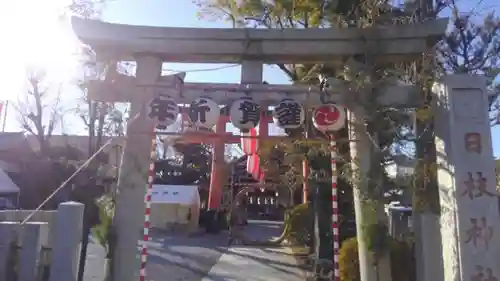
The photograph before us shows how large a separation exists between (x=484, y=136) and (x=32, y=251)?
661 centimetres

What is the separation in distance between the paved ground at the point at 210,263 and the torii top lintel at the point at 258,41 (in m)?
5.76

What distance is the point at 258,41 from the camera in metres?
7.20

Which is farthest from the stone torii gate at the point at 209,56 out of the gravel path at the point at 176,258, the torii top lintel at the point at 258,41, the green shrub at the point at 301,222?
the green shrub at the point at 301,222

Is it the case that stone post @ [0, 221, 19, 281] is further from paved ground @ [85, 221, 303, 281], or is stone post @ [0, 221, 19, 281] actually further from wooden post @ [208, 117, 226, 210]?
wooden post @ [208, 117, 226, 210]

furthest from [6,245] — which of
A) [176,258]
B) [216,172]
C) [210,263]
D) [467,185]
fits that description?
[216,172]

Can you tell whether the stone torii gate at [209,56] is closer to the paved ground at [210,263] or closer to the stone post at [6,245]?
the stone post at [6,245]

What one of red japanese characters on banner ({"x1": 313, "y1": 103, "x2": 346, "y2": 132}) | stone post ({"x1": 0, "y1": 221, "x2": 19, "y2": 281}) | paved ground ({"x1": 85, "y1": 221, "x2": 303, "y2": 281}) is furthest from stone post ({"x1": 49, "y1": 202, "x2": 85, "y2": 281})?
paved ground ({"x1": 85, "y1": 221, "x2": 303, "y2": 281})

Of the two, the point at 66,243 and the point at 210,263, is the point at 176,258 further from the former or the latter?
the point at 66,243

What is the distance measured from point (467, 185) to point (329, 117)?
6.92 ft

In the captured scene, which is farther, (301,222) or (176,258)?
(176,258)

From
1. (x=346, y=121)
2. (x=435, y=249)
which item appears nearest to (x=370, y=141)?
(x=346, y=121)

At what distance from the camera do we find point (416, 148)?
7.36 meters

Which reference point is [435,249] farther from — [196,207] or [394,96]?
[196,207]

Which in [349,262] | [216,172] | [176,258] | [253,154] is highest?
[253,154]
